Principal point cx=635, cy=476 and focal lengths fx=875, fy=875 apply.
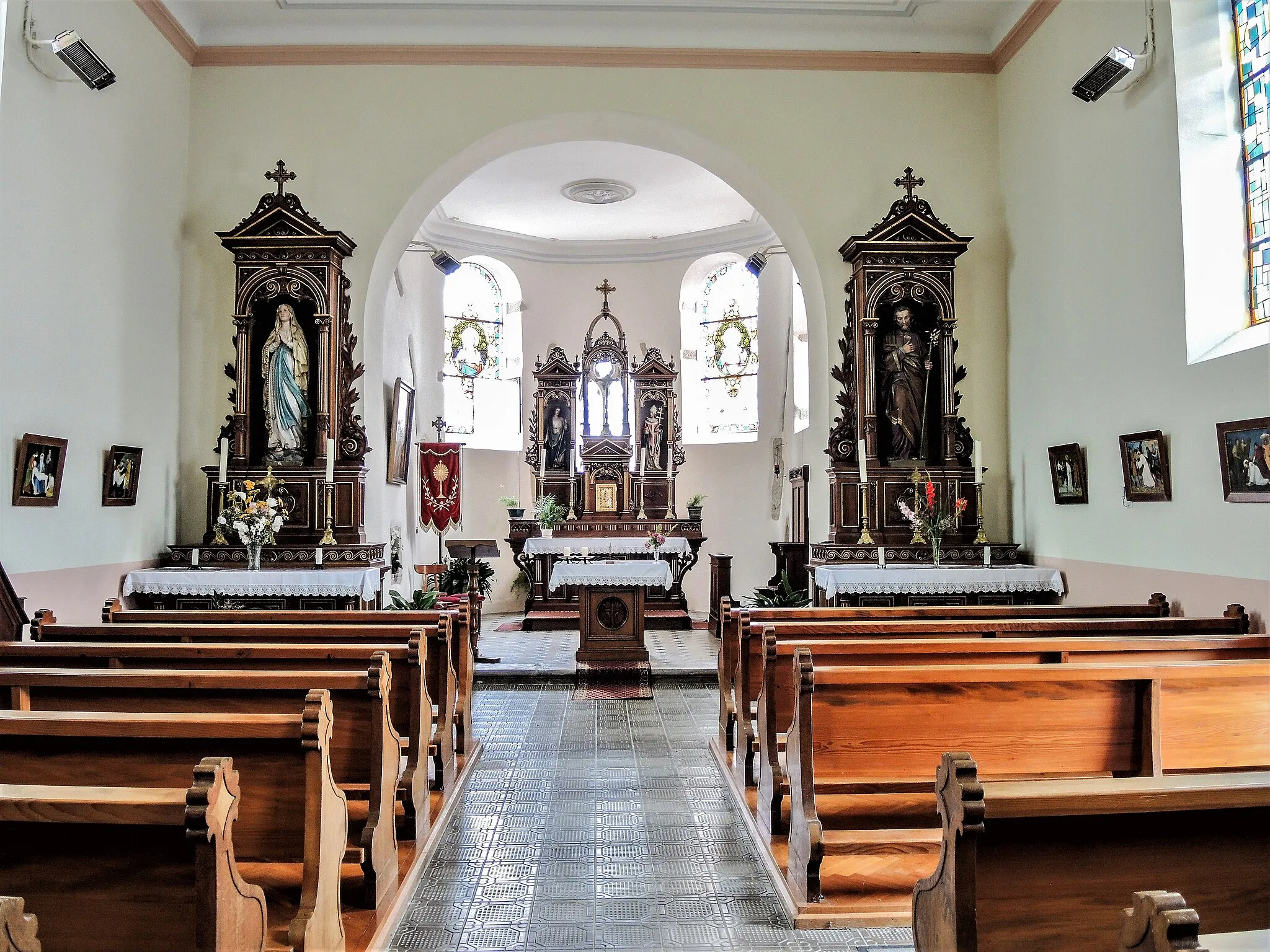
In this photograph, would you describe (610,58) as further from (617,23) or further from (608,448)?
(608,448)

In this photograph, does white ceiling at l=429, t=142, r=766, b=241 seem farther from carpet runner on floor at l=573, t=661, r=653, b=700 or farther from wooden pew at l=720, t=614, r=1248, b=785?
wooden pew at l=720, t=614, r=1248, b=785

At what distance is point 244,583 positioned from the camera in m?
6.57

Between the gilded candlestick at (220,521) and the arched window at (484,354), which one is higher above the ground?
the arched window at (484,354)

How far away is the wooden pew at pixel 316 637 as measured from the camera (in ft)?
13.5

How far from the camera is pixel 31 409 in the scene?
5.37m

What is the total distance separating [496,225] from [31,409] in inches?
343

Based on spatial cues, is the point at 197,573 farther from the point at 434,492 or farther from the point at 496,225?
the point at 496,225

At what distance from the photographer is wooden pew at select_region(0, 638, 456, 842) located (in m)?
3.52

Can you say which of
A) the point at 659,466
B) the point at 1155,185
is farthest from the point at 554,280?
the point at 1155,185

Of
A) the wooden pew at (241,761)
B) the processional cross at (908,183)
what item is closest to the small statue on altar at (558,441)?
the processional cross at (908,183)

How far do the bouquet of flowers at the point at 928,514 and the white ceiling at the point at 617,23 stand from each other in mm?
3916

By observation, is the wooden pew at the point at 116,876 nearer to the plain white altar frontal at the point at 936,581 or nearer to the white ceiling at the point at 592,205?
the plain white altar frontal at the point at 936,581

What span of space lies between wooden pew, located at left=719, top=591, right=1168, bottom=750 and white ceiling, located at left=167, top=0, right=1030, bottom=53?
5102 millimetres

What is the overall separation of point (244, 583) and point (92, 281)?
7.76ft
